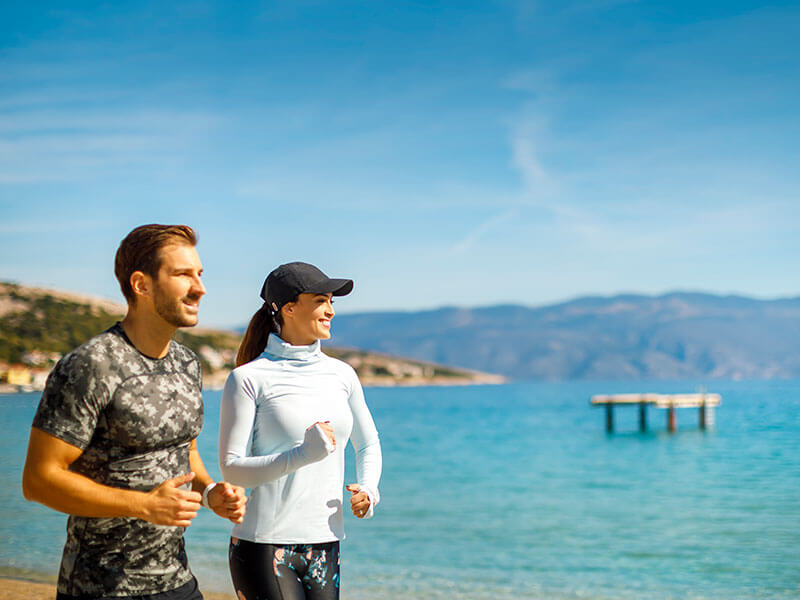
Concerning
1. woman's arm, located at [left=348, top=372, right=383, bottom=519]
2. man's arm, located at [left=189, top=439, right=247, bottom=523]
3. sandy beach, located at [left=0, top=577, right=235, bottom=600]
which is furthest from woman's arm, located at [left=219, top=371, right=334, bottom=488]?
sandy beach, located at [left=0, top=577, right=235, bottom=600]

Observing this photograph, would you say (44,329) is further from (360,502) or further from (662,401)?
(360,502)

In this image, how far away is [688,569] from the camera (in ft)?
68.4

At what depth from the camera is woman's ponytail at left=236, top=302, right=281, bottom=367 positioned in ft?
13.3

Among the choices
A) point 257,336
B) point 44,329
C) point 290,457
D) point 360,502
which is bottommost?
point 360,502

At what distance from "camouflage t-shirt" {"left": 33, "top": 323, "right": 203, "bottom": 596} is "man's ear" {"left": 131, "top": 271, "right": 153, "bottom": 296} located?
0.50ft

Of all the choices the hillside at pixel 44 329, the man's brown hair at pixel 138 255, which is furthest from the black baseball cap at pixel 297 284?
the hillside at pixel 44 329

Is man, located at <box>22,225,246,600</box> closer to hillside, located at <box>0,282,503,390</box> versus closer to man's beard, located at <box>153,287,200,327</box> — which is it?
man's beard, located at <box>153,287,200,327</box>

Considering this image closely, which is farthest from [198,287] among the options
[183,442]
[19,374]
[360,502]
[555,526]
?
[19,374]

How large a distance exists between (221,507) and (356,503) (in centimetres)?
70

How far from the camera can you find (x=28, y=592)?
11.3 metres

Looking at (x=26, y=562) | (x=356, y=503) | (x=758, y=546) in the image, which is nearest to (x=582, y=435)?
(x=758, y=546)

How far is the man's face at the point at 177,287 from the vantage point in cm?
316

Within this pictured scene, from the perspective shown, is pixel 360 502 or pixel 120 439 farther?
pixel 360 502

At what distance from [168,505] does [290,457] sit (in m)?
0.74
